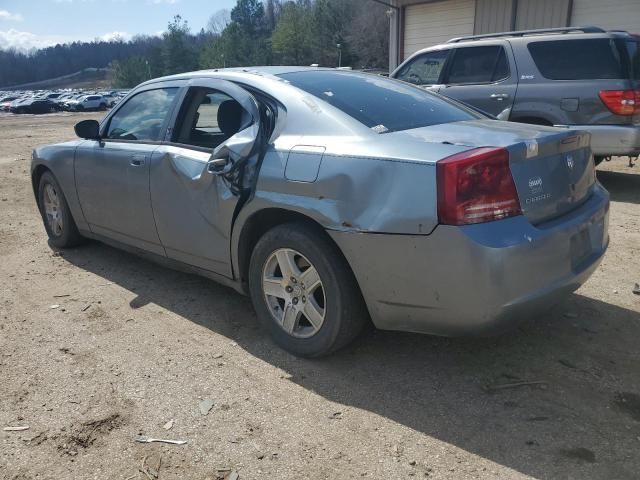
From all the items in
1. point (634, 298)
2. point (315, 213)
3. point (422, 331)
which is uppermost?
point (315, 213)

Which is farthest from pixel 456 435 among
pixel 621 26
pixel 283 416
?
pixel 621 26

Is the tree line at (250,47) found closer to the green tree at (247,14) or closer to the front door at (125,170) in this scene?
the green tree at (247,14)

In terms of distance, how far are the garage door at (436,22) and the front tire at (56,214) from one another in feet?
43.9

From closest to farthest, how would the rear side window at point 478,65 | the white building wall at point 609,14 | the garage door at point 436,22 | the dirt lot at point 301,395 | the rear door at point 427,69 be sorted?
the dirt lot at point 301,395
the rear side window at point 478,65
the rear door at point 427,69
the white building wall at point 609,14
the garage door at point 436,22

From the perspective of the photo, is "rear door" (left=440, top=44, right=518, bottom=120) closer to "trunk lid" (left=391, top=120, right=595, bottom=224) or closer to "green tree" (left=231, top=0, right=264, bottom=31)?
"trunk lid" (left=391, top=120, right=595, bottom=224)

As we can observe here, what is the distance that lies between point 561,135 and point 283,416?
2.02 metres

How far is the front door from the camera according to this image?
13.4ft

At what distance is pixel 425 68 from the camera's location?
8.59 m

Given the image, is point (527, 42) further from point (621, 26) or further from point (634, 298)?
point (621, 26)

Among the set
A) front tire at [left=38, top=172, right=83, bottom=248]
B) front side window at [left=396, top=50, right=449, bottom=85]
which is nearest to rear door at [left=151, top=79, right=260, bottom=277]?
front tire at [left=38, top=172, right=83, bottom=248]

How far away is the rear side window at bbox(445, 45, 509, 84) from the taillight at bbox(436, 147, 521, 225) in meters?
5.58

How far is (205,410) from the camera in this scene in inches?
110

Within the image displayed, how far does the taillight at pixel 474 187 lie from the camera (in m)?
2.49

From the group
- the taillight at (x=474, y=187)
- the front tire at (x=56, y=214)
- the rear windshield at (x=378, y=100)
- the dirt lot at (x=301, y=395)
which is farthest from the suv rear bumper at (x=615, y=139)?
the front tire at (x=56, y=214)
